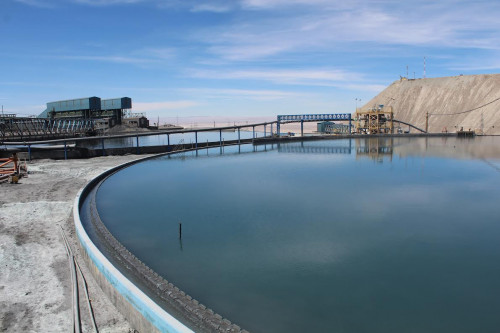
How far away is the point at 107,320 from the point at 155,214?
10169 mm

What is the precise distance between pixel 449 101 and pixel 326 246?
3894 inches

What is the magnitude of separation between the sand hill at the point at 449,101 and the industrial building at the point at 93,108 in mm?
71180

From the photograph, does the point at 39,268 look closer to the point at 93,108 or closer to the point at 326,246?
the point at 326,246

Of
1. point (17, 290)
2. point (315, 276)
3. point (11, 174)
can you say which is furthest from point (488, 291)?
point (11, 174)

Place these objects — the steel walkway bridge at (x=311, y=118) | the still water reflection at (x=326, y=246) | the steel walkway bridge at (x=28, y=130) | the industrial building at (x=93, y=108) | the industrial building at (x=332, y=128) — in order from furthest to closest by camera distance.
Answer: the industrial building at (x=93, y=108) → the industrial building at (x=332, y=128) → the steel walkway bridge at (x=311, y=118) → the steel walkway bridge at (x=28, y=130) → the still water reflection at (x=326, y=246)

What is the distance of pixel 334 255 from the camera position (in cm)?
1241

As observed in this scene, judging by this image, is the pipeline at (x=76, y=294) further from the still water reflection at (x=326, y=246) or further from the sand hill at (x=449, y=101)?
the sand hill at (x=449, y=101)

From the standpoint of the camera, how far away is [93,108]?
8931cm

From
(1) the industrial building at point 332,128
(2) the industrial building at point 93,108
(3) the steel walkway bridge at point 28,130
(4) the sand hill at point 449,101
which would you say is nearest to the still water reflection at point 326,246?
(3) the steel walkway bridge at point 28,130

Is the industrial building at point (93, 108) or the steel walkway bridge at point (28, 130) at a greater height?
the industrial building at point (93, 108)

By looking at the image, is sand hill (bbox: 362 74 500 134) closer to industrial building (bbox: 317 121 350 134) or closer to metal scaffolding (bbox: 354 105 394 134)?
metal scaffolding (bbox: 354 105 394 134)

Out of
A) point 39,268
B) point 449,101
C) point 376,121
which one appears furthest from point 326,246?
point 449,101

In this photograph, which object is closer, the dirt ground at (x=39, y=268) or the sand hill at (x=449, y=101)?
the dirt ground at (x=39, y=268)

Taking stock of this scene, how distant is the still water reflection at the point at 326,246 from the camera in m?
9.20
